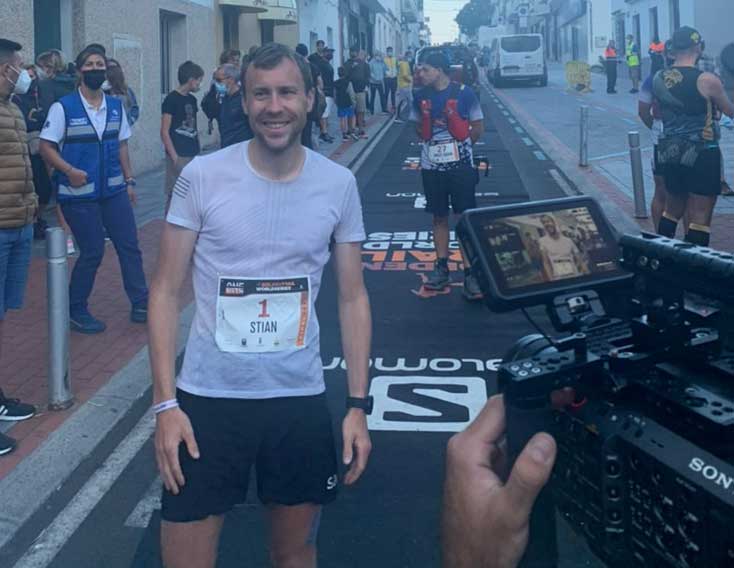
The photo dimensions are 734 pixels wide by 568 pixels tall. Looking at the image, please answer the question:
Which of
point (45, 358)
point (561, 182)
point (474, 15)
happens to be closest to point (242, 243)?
point (45, 358)

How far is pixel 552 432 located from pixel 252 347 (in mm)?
1083

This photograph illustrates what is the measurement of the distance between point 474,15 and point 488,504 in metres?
144

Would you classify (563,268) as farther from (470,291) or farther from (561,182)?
(561,182)

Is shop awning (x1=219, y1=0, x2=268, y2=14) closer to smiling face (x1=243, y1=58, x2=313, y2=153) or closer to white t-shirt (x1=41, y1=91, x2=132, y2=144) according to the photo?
white t-shirt (x1=41, y1=91, x2=132, y2=144)

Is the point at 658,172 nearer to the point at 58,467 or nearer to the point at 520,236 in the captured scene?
the point at 58,467

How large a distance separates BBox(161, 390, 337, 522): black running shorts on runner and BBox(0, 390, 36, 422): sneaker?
2766mm

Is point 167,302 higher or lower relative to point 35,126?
lower

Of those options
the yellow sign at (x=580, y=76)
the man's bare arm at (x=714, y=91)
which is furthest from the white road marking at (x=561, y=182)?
the yellow sign at (x=580, y=76)

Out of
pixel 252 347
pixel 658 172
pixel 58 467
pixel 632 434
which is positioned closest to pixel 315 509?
pixel 252 347

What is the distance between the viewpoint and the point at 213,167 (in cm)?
263

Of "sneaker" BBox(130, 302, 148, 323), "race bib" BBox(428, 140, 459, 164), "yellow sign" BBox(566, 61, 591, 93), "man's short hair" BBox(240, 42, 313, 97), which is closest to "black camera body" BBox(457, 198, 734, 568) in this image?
"man's short hair" BBox(240, 42, 313, 97)

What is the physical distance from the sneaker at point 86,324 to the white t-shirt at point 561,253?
17.3 feet

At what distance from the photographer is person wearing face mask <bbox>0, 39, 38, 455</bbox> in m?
4.75

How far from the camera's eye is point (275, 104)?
8.59 ft
